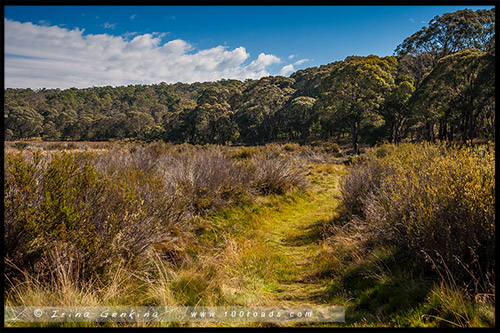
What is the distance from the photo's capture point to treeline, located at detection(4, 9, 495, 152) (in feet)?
71.9

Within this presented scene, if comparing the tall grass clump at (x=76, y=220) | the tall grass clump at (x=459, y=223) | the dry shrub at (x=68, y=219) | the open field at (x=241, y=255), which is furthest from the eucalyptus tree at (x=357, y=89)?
the dry shrub at (x=68, y=219)

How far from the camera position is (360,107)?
1049 inches

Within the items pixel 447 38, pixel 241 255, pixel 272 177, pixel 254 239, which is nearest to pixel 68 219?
pixel 241 255

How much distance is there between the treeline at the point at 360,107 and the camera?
2191 cm

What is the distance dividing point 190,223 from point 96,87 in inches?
5954

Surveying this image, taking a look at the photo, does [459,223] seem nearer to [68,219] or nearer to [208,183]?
[68,219]

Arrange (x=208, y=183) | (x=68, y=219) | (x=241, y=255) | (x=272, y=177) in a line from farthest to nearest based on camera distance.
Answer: (x=272, y=177), (x=208, y=183), (x=241, y=255), (x=68, y=219)

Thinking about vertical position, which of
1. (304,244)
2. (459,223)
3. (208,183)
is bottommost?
(304,244)

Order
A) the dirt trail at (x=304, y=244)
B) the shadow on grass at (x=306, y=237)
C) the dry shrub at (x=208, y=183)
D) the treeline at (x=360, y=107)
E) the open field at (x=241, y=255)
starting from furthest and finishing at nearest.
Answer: the treeline at (x=360, y=107) < the dry shrub at (x=208, y=183) < the shadow on grass at (x=306, y=237) < the dirt trail at (x=304, y=244) < the open field at (x=241, y=255)

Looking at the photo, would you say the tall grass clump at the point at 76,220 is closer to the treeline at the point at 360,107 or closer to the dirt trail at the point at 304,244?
the dirt trail at the point at 304,244

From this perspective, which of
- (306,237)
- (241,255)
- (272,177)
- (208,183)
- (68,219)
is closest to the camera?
(68,219)

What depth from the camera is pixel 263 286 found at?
350 cm

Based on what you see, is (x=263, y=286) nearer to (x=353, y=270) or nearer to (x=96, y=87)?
(x=353, y=270)
